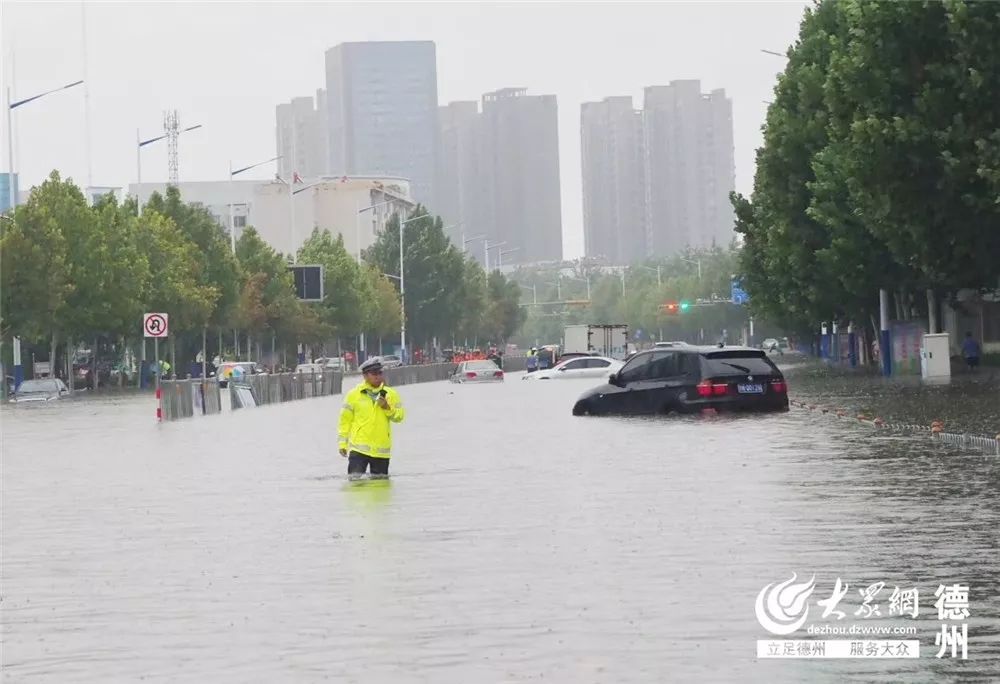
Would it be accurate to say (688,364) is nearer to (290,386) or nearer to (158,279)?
(290,386)

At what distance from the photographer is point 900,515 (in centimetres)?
1852

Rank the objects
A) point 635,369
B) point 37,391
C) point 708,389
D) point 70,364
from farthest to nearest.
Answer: point 70,364 < point 37,391 < point 635,369 < point 708,389

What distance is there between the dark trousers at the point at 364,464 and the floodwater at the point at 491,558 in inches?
11.3

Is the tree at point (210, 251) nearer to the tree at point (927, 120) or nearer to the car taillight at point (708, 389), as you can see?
the tree at point (927, 120)

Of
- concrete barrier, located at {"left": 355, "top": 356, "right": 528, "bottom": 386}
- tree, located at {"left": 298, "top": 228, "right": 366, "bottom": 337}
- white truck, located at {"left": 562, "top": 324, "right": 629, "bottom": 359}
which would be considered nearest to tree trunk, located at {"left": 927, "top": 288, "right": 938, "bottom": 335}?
concrete barrier, located at {"left": 355, "top": 356, "right": 528, "bottom": 386}

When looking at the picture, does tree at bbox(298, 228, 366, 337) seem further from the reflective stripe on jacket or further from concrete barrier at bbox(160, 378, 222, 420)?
the reflective stripe on jacket

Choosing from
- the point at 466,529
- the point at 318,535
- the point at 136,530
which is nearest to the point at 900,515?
the point at 466,529

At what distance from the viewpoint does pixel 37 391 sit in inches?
3346

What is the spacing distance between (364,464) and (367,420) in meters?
0.86

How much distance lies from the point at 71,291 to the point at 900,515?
7755cm

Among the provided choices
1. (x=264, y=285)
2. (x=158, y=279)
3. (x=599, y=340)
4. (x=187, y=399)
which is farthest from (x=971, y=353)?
(x=264, y=285)

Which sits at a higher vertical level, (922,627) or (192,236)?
(192,236)

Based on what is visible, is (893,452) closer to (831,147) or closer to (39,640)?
(39,640)

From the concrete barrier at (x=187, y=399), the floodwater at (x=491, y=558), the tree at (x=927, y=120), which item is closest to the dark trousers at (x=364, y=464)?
the floodwater at (x=491, y=558)
